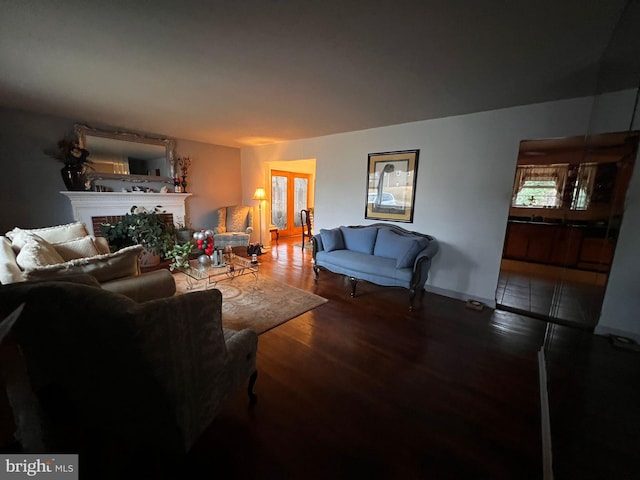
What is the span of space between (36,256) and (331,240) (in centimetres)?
312

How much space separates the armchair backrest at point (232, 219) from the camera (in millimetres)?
5734

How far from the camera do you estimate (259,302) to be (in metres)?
3.11

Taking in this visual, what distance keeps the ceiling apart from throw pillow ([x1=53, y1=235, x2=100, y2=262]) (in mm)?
1578

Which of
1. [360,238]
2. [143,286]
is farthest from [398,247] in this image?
[143,286]

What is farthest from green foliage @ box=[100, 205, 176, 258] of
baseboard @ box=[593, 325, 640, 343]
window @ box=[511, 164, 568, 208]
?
window @ box=[511, 164, 568, 208]

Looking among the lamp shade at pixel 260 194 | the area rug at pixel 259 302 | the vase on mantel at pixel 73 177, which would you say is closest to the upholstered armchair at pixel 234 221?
the lamp shade at pixel 260 194

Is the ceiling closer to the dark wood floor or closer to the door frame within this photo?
the dark wood floor

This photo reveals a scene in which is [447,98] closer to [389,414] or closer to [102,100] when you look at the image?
[389,414]

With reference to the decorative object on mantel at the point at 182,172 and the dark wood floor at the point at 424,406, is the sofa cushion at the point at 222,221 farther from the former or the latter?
the dark wood floor at the point at 424,406

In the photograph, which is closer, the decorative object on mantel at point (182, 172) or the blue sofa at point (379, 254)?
the blue sofa at point (379, 254)

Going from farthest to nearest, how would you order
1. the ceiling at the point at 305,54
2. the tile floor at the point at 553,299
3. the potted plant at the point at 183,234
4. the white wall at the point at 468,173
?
the potted plant at the point at 183,234, the white wall at the point at 468,173, the tile floor at the point at 553,299, the ceiling at the point at 305,54

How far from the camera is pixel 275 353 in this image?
2.18 meters

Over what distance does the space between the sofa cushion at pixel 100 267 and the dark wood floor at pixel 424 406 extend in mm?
1360

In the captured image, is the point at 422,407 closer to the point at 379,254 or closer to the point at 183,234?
the point at 379,254
